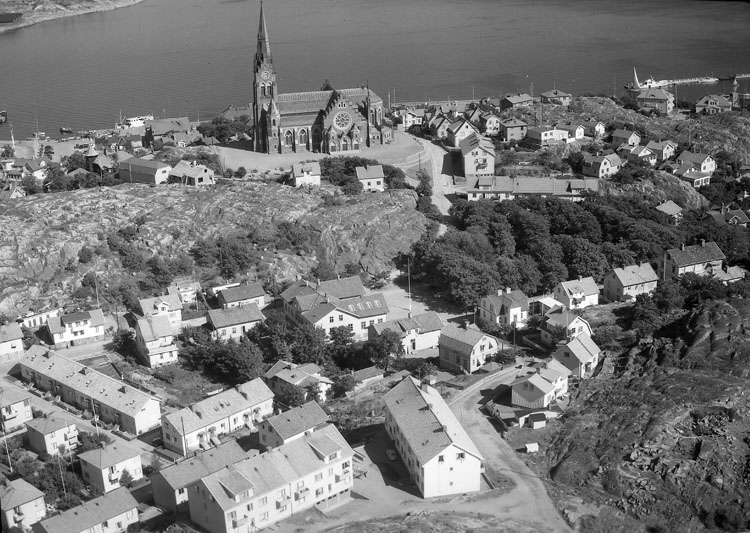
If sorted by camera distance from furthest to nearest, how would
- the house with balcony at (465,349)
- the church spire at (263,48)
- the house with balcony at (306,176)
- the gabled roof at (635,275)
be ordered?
1. the church spire at (263,48)
2. the house with balcony at (306,176)
3. the gabled roof at (635,275)
4. the house with balcony at (465,349)

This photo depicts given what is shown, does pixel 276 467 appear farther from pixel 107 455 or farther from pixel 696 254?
pixel 696 254

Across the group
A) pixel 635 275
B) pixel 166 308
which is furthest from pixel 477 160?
pixel 166 308

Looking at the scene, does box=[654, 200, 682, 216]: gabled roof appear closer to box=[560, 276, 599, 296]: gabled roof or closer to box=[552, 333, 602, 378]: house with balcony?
box=[560, 276, 599, 296]: gabled roof

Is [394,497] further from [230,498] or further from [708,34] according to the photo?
[708,34]

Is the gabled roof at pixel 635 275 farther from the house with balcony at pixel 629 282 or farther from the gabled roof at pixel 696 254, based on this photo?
the gabled roof at pixel 696 254

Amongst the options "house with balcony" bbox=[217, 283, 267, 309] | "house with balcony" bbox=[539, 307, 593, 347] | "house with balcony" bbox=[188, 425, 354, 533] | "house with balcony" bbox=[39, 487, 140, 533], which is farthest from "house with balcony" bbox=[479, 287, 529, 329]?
"house with balcony" bbox=[39, 487, 140, 533]

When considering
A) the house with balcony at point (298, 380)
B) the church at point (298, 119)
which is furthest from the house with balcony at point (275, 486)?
the church at point (298, 119)
